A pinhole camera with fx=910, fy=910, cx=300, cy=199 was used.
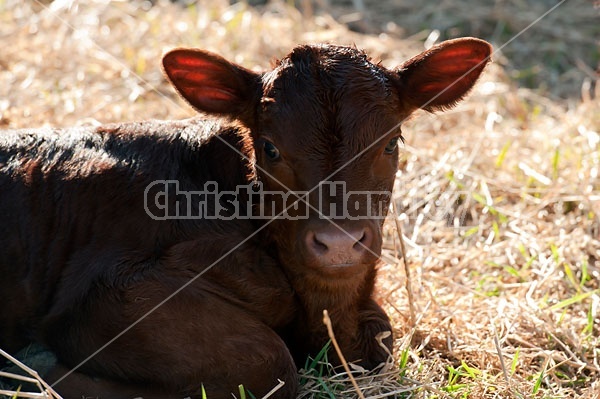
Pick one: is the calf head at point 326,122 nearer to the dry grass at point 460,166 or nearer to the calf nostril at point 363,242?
the calf nostril at point 363,242

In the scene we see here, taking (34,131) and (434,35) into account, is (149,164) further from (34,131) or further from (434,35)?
(434,35)

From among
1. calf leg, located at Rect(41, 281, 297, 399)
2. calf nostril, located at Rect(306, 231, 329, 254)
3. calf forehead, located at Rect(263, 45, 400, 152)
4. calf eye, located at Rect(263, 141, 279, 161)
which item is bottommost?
calf leg, located at Rect(41, 281, 297, 399)

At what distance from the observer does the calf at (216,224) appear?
484 centimetres

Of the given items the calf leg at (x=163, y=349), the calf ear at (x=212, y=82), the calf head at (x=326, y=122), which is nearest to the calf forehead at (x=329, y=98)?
the calf head at (x=326, y=122)

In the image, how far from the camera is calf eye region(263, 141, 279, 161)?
195 inches

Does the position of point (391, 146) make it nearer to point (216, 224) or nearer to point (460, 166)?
point (216, 224)

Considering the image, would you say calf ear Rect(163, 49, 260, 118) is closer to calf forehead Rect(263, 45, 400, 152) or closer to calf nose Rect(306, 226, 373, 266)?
calf forehead Rect(263, 45, 400, 152)

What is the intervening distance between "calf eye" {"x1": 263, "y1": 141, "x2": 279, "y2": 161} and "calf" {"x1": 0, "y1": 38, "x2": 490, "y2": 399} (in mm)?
22

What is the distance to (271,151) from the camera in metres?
4.98

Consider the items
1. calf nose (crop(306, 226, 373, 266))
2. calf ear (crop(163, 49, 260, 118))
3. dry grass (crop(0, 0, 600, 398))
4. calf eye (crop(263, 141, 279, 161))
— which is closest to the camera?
calf nose (crop(306, 226, 373, 266))

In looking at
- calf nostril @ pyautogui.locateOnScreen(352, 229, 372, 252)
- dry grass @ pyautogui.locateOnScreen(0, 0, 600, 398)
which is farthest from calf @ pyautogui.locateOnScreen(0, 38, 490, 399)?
dry grass @ pyautogui.locateOnScreen(0, 0, 600, 398)

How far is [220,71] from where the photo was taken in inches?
205

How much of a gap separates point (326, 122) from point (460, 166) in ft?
10.7

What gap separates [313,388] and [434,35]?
20.9 feet
